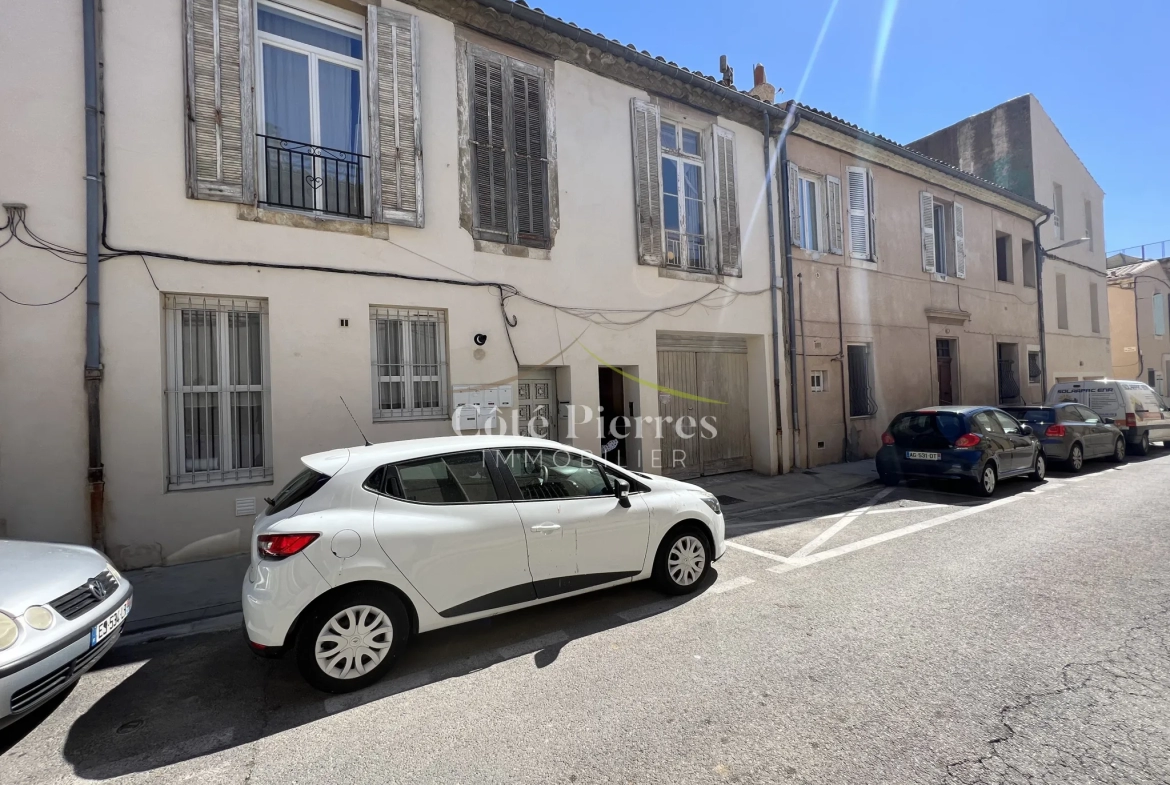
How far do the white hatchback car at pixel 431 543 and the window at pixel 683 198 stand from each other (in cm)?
617

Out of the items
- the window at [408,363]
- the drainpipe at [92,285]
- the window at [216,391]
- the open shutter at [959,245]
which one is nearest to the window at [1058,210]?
the open shutter at [959,245]

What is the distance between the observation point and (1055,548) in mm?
5660

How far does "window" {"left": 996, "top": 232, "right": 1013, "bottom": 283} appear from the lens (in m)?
17.0

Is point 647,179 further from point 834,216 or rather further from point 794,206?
point 834,216

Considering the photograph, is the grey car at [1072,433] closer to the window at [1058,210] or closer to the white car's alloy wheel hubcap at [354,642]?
the window at [1058,210]

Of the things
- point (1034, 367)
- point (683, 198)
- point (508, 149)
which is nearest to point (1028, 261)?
point (1034, 367)

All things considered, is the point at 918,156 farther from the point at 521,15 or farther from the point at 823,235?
the point at 521,15

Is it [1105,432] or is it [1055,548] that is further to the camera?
[1105,432]

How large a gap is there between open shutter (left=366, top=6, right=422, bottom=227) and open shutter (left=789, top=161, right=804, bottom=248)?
7.45m

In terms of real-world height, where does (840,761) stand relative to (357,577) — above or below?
below

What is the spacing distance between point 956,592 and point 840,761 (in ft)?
8.95

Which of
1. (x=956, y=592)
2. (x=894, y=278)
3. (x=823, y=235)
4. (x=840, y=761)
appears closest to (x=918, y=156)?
(x=894, y=278)

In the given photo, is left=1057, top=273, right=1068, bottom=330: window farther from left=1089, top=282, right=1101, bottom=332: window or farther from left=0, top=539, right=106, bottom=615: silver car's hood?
left=0, top=539, right=106, bottom=615: silver car's hood

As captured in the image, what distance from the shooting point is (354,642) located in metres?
3.42
